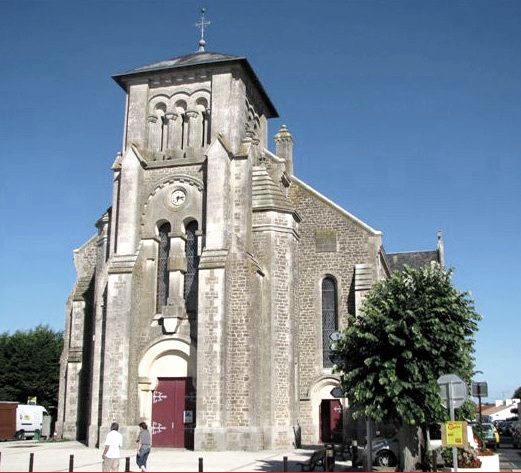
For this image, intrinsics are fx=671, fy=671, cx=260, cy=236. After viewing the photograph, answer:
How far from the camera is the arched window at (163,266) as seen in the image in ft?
92.9

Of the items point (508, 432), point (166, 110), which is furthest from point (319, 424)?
point (508, 432)

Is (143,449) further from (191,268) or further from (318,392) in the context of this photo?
(318,392)

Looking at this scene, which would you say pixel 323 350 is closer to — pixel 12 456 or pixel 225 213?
pixel 225 213

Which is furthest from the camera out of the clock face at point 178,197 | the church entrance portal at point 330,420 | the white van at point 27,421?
the white van at point 27,421

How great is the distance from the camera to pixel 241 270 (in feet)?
86.7

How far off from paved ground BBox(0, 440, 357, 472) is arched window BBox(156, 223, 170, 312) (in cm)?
605

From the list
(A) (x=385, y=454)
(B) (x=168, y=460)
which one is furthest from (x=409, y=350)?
(B) (x=168, y=460)

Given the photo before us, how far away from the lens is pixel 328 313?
30.7 m

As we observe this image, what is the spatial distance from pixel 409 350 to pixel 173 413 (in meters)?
12.5

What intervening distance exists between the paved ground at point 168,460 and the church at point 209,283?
1.05 meters

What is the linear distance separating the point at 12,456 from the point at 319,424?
12.7 m

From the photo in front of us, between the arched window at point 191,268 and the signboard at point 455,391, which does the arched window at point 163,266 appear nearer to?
the arched window at point 191,268

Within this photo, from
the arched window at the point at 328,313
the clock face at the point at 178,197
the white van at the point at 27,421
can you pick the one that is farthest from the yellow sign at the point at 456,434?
the white van at the point at 27,421

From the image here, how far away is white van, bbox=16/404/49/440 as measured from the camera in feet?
130
